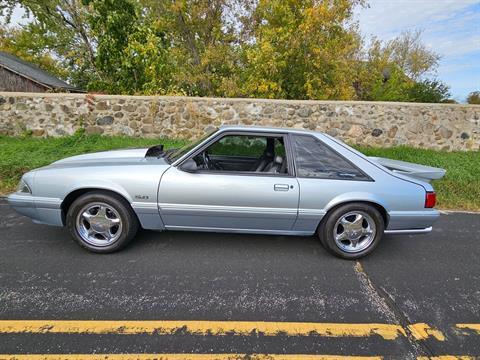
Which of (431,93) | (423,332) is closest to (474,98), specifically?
(431,93)

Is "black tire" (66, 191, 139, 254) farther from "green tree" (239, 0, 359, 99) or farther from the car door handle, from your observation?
"green tree" (239, 0, 359, 99)

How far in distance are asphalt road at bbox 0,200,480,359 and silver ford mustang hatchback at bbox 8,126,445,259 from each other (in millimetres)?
324

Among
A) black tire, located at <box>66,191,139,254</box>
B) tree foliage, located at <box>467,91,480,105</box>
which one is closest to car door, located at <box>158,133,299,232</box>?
black tire, located at <box>66,191,139,254</box>

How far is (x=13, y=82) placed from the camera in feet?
55.5

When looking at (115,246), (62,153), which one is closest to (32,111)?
(62,153)

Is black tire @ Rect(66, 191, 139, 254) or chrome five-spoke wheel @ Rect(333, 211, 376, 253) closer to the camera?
black tire @ Rect(66, 191, 139, 254)

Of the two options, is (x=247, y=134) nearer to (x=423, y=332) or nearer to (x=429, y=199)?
(x=429, y=199)

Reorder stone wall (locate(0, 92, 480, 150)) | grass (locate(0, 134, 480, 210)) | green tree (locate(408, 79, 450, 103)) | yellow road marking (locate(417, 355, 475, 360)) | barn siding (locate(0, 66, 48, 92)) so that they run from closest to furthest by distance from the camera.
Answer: yellow road marking (locate(417, 355, 475, 360)), grass (locate(0, 134, 480, 210)), stone wall (locate(0, 92, 480, 150)), green tree (locate(408, 79, 450, 103)), barn siding (locate(0, 66, 48, 92))

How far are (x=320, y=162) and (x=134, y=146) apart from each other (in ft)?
17.7

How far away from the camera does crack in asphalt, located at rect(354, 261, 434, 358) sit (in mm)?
2023

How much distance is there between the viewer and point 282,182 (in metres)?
3.01

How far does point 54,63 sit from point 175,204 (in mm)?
27806

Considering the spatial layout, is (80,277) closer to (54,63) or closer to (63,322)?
(63,322)

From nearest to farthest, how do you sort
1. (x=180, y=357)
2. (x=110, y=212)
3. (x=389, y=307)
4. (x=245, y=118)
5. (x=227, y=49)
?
(x=180, y=357)
(x=389, y=307)
(x=110, y=212)
(x=245, y=118)
(x=227, y=49)
